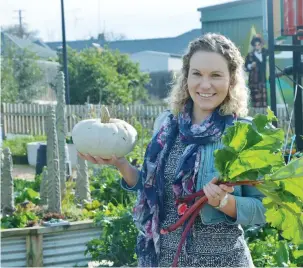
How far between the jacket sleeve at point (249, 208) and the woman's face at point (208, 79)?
325mm

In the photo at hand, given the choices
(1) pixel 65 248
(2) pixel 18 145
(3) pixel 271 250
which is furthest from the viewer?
(2) pixel 18 145

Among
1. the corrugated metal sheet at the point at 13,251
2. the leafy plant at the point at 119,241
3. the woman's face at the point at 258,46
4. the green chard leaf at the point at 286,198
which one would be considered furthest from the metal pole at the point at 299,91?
the woman's face at the point at 258,46

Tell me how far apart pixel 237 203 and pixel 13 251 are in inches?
136

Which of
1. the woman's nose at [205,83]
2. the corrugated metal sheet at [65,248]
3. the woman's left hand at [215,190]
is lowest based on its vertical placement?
the corrugated metal sheet at [65,248]

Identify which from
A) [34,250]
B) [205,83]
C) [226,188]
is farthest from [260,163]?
[34,250]

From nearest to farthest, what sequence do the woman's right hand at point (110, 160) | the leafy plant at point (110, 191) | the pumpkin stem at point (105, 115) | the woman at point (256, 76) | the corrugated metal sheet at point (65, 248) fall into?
the woman's right hand at point (110, 160) < the pumpkin stem at point (105, 115) < the corrugated metal sheet at point (65, 248) < the leafy plant at point (110, 191) < the woman at point (256, 76)

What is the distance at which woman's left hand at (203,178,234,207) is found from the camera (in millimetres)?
2238

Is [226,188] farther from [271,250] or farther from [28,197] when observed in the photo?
[28,197]

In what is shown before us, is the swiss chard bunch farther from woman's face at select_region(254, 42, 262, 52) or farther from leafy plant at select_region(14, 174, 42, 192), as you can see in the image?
woman's face at select_region(254, 42, 262, 52)

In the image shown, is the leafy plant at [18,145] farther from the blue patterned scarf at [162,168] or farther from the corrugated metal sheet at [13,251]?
the blue patterned scarf at [162,168]

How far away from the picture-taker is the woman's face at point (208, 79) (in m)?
2.50

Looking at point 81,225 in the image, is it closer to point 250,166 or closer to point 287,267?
point 287,267

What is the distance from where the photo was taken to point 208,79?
8.18 ft

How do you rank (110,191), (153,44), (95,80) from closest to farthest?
(110,191)
(95,80)
(153,44)
